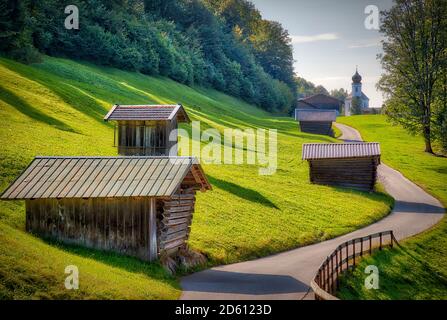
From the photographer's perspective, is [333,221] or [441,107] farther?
[441,107]

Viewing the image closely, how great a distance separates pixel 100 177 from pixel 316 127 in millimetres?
79070

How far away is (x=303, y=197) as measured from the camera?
48.1 meters

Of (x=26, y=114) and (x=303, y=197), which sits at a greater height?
(x=26, y=114)

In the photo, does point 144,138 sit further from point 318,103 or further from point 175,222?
point 318,103

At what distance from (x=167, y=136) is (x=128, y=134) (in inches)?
124

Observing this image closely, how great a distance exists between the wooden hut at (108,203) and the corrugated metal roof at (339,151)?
107ft

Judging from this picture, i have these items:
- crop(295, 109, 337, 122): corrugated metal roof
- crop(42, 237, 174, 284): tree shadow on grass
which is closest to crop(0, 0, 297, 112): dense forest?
crop(295, 109, 337, 122): corrugated metal roof

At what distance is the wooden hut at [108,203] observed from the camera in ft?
80.9

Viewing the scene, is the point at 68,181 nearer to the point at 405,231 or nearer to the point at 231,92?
the point at 405,231

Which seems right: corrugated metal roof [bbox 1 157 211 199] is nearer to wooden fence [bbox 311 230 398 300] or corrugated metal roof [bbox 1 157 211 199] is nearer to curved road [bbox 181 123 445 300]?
curved road [bbox 181 123 445 300]

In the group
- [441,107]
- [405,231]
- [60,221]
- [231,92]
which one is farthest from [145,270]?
[231,92]

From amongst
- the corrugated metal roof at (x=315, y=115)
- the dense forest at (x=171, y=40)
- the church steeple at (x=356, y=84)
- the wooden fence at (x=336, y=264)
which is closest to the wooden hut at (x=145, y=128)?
the wooden fence at (x=336, y=264)

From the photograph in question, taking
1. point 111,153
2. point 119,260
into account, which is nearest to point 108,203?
point 119,260

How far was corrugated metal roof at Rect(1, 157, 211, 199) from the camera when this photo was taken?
24.4 meters
